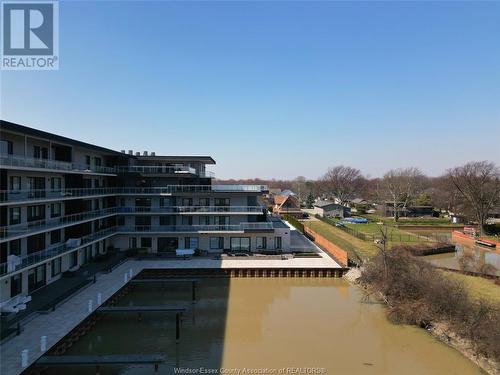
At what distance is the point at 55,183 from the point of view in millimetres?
27125

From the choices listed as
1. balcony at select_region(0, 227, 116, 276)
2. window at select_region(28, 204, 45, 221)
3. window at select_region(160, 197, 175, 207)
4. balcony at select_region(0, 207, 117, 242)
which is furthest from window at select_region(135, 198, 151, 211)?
window at select_region(28, 204, 45, 221)

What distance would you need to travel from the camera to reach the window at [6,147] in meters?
21.0

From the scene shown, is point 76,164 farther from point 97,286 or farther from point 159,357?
point 159,357

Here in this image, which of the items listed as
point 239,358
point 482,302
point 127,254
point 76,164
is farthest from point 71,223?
point 482,302

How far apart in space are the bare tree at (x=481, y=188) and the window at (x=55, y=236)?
5361cm

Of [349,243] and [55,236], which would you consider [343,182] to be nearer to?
[349,243]

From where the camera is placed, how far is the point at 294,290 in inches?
1112

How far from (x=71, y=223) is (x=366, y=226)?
46076 mm

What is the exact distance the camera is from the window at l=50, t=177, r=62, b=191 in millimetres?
26519

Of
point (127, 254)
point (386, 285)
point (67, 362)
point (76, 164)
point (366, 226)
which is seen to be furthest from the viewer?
point (366, 226)

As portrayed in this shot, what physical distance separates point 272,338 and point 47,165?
1799 cm

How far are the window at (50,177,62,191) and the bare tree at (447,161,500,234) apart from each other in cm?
5388

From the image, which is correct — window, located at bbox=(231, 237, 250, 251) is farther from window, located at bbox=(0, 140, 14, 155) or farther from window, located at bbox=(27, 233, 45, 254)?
window, located at bbox=(0, 140, 14, 155)

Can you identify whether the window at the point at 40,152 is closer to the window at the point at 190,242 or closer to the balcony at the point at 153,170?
the balcony at the point at 153,170
